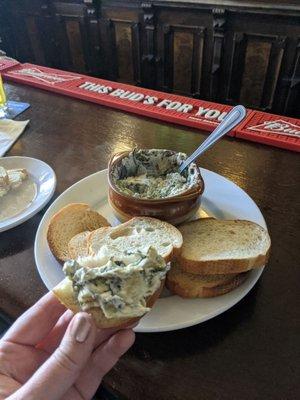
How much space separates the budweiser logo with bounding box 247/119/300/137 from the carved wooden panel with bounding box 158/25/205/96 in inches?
56.9

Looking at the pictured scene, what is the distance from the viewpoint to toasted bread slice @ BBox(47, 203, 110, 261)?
27.3 inches

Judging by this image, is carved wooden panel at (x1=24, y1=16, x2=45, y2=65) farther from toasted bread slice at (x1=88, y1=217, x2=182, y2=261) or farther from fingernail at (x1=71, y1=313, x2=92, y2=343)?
fingernail at (x1=71, y1=313, x2=92, y2=343)

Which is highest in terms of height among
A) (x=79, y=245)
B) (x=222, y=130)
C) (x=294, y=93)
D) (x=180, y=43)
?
(x=222, y=130)

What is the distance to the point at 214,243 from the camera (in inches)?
26.5

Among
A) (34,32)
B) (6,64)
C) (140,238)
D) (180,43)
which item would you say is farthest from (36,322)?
(34,32)

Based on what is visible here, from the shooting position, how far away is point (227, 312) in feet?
1.92

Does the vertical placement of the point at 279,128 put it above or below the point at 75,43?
above

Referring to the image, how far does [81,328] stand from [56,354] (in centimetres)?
5

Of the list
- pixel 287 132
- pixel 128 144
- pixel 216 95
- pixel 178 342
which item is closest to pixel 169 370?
pixel 178 342

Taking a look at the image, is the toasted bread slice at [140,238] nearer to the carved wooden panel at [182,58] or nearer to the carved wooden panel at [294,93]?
the carved wooden panel at [294,93]

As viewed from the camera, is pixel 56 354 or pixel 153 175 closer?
pixel 56 354

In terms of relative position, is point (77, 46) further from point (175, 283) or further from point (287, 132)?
point (175, 283)

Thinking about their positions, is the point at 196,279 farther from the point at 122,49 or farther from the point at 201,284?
the point at 122,49

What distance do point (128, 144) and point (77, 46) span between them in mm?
2301
